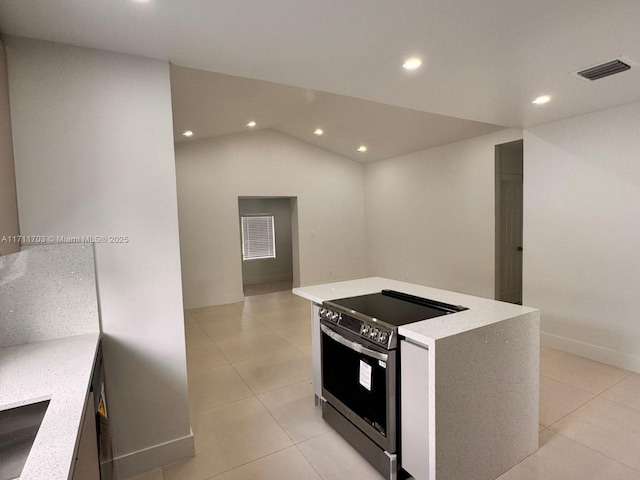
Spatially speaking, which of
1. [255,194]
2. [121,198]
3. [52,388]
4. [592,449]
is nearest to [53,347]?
[52,388]

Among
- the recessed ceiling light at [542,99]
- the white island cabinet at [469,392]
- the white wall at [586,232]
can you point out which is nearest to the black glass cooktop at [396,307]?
the white island cabinet at [469,392]

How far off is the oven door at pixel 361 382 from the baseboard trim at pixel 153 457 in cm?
98

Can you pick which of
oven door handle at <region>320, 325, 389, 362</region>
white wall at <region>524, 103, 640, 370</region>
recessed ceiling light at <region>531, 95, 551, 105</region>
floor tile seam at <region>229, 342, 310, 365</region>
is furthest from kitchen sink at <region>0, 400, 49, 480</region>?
white wall at <region>524, 103, 640, 370</region>

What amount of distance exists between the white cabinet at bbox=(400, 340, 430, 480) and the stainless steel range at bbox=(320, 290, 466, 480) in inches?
1.9

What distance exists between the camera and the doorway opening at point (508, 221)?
5.09 m

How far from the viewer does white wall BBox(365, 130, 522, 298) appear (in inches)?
202

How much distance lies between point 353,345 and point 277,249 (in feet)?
22.7

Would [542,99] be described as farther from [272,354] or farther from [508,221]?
[272,354]

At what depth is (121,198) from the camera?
197cm

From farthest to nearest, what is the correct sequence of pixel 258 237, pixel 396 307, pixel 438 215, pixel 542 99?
pixel 258 237
pixel 438 215
pixel 542 99
pixel 396 307

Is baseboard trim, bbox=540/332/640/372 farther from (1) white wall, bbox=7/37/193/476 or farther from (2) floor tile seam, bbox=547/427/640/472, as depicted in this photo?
(1) white wall, bbox=7/37/193/476

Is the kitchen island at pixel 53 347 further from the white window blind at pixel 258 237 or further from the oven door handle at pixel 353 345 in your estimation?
the white window blind at pixel 258 237

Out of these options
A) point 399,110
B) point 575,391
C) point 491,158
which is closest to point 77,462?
point 575,391

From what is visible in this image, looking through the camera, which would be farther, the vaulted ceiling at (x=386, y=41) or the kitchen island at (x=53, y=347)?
the vaulted ceiling at (x=386, y=41)
